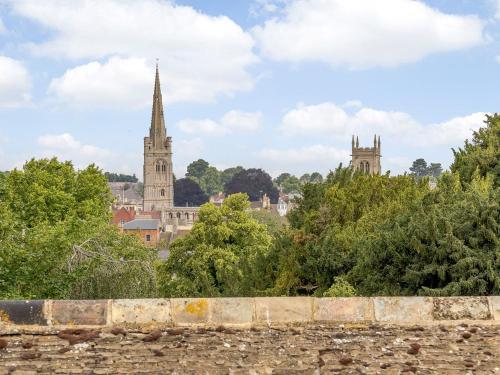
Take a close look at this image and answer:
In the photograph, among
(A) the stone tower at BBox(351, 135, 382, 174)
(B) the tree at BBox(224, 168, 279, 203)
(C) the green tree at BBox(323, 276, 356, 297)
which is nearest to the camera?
(C) the green tree at BBox(323, 276, 356, 297)

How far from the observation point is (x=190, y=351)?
253 inches

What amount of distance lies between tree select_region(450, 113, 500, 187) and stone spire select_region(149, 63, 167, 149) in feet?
363

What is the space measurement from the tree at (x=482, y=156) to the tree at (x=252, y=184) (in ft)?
437

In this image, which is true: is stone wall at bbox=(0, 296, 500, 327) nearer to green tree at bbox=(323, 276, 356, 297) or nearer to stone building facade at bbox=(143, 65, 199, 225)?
green tree at bbox=(323, 276, 356, 297)

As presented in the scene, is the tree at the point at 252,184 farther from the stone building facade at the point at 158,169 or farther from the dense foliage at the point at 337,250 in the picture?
the dense foliage at the point at 337,250

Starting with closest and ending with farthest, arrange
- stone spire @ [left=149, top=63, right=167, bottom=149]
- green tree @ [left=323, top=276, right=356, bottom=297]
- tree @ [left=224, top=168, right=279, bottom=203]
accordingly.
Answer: green tree @ [left=323, top=276, right=356, bottom=297] < stone spire @ [left=149, top=63, right=167, bottom=149] < tree @ [left=224, top=168, right=279, bottom=203]

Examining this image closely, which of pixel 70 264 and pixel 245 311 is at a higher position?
pixel 70 264

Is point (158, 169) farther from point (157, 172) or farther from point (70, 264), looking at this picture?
point (70, 264)

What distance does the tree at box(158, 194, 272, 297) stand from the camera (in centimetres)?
3378

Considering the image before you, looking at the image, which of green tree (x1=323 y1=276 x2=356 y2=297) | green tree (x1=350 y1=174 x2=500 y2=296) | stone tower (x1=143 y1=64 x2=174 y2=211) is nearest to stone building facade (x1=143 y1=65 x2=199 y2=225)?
stone tower (x1=143 y1=64 x2=174 y2=211)

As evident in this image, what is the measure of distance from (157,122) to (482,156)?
11776 centimetres

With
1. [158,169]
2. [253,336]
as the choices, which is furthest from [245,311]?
[158,169]

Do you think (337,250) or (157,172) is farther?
(157,172)

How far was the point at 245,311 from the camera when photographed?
22.9 ft
